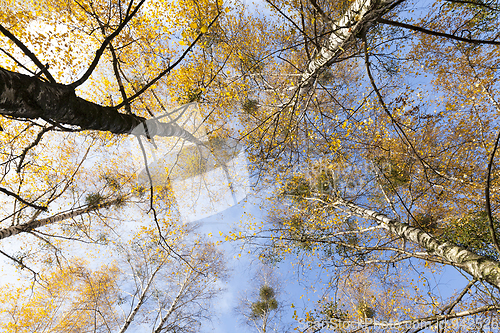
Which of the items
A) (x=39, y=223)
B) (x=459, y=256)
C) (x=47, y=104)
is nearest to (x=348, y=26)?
(x=47, y=104)

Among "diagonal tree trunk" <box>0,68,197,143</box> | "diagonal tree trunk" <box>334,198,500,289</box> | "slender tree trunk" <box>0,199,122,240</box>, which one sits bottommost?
"diagonal tree trunk" <box>334,198,500,289</box>

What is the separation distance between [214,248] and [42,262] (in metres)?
6.16

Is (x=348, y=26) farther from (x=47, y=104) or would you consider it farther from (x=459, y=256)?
(x=459, y=256)

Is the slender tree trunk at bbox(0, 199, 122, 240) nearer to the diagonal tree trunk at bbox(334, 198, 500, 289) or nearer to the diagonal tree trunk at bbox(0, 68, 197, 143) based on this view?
the diagonal tree trunk at bbox(0, 68, 197, 143)

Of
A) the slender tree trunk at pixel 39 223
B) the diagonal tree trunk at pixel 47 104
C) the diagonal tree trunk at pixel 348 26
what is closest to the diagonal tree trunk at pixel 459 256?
the diagonal tree trunk at pixel 348 26

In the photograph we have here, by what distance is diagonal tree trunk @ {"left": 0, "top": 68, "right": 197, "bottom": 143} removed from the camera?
1289 millimetres

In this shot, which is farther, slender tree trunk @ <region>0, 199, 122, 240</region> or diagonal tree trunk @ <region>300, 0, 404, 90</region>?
slender tree trunk @ <region>0, 199, 122, 240</region>

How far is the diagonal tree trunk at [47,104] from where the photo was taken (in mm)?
1289

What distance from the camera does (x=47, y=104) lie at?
1.46m

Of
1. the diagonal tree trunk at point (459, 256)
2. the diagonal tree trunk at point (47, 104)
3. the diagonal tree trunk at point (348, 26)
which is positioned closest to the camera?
the diagonal tree trunk at point (47, 104)

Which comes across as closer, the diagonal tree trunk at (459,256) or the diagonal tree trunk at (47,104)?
the diagonal tree trunk at (47,104)

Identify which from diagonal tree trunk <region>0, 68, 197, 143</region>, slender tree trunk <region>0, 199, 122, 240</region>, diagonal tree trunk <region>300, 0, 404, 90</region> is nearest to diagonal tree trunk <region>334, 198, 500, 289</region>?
diagonal tree trunk <region>300, 0, 404, 90</region>

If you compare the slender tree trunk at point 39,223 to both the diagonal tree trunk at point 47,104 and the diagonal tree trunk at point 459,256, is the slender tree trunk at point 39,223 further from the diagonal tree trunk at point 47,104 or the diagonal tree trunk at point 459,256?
the diagonal tree trunk at point 459,256

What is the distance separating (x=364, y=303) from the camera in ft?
23.2
